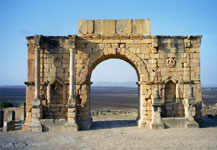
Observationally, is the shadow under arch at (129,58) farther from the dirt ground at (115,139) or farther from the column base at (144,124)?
the dirt ground at (115,139)

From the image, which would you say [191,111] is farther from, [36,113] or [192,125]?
[36,113]

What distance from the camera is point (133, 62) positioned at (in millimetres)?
11852

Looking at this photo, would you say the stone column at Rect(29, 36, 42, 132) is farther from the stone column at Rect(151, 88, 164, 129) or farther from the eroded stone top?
the stone column at Rect(151, 88, 164, 129)

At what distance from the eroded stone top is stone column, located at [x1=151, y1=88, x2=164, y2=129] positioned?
11.5 ft

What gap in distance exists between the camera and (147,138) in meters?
9.33

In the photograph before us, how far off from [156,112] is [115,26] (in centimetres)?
512

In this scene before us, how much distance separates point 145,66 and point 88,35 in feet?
11.4

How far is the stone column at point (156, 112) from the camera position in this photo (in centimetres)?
1116

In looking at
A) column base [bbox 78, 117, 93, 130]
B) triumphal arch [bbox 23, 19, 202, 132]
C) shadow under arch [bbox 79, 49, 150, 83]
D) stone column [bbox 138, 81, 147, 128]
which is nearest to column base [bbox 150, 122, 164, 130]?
triumphal arch [bbox 23, 19, 202, 132]

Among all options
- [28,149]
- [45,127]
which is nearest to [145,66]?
[45,127]

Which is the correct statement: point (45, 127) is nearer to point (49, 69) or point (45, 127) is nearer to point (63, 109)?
point (63, 109)

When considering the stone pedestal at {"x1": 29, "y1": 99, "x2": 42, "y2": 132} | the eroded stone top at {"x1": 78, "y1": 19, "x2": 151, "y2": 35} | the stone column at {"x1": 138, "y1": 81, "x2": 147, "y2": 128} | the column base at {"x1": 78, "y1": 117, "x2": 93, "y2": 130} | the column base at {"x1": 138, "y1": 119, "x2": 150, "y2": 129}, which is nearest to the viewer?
the stone pedestal at {"x1": 29, "y1": 99, "x2": 42, "y2": 132}

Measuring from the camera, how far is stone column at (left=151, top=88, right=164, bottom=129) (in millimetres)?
11156

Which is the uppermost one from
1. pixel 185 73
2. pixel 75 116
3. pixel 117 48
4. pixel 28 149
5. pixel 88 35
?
pixel 88 35
